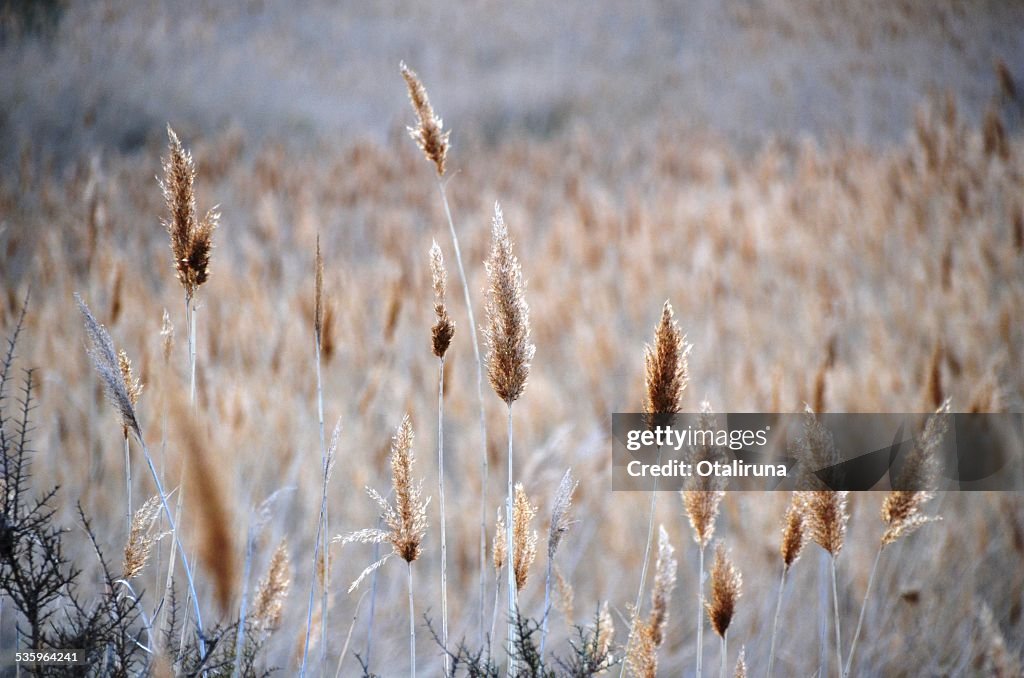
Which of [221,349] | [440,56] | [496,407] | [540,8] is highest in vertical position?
[540,8]

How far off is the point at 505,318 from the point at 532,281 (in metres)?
0.90

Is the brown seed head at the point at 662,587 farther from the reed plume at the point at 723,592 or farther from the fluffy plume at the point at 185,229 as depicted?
the fluffy plume at the point at 185,229

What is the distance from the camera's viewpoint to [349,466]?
3.60 feet

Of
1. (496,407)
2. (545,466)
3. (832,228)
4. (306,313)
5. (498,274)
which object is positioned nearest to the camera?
(498,274)

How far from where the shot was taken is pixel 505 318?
22.6 inches

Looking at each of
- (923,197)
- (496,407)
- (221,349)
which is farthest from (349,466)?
(923,197)

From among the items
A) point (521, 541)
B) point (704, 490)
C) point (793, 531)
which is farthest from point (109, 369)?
point (793, 531)

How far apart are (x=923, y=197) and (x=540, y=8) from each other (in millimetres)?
1034

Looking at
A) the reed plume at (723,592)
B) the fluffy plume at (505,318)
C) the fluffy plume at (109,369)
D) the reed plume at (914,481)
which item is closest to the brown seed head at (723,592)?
the reed plume at (723,592)

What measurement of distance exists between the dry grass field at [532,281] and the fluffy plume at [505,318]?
1 cm

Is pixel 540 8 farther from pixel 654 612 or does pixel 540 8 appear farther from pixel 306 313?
pixel 654 612

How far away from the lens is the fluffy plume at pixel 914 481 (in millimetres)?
611

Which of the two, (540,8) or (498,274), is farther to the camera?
(540,8)

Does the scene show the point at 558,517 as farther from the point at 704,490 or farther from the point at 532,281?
the point at 532,281
